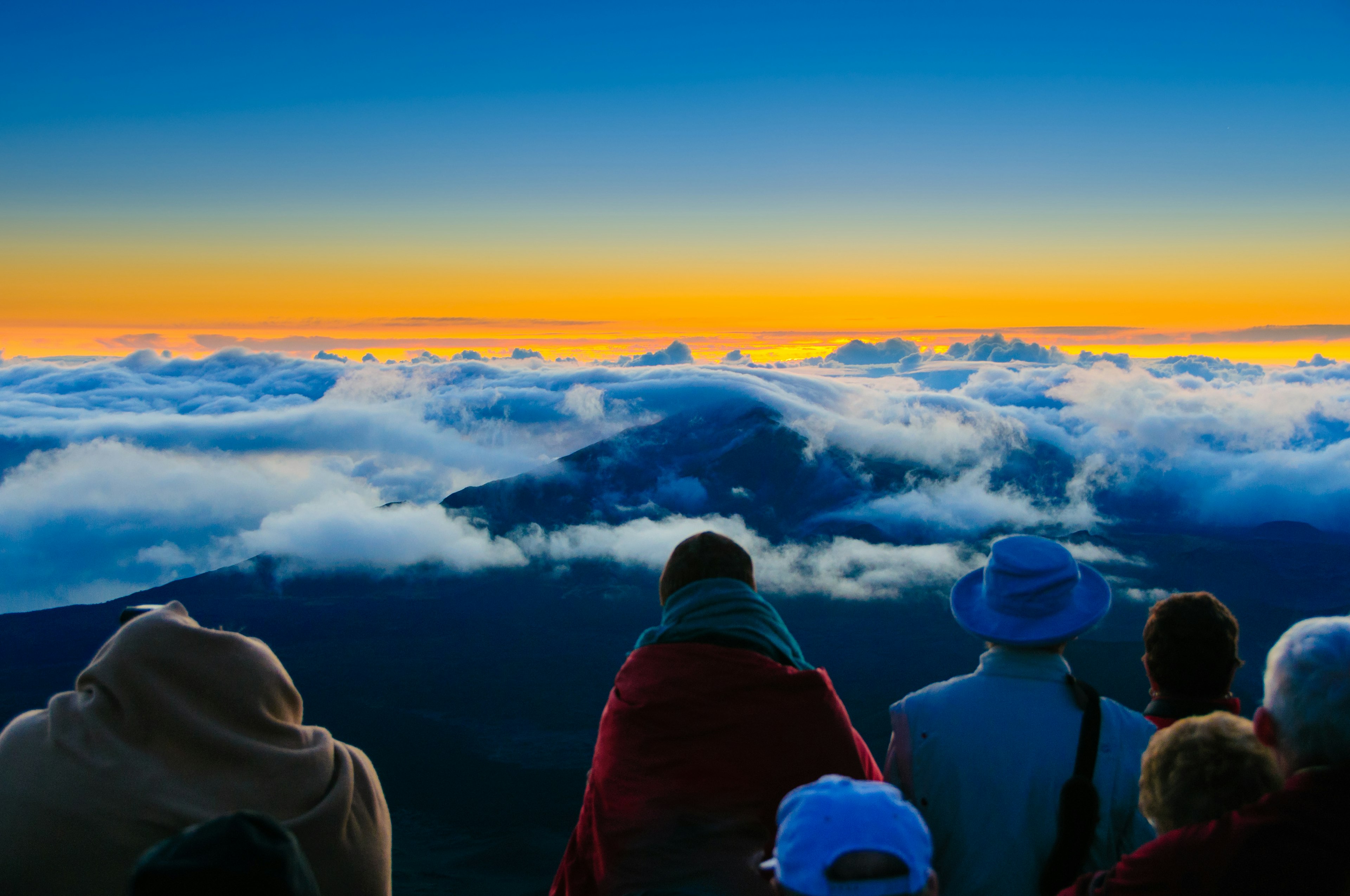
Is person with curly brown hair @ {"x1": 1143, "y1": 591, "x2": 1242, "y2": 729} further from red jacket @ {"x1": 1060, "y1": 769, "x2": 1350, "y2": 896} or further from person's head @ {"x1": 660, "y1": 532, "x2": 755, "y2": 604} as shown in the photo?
person's head @ {"x1": 660, "y1": 532, "x2": 755, "y2": 604}

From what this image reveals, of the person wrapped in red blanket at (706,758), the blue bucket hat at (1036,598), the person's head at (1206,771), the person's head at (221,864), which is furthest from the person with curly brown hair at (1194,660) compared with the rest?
the person's head at (221,864)

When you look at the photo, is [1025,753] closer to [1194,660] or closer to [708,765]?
[1194,660]

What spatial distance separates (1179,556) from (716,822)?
229 m

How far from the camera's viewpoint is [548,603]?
161 m

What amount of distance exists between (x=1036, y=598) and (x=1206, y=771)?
0.86 metres

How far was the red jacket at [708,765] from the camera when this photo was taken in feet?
8.98

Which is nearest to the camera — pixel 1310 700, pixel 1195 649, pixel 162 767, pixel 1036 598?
pixel 1310 700

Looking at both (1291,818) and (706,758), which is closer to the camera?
(1291,818)

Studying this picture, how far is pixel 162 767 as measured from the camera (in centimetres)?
267

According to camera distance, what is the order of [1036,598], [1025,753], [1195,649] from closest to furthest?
[1025,753]
[1036,598]
[1195,649]

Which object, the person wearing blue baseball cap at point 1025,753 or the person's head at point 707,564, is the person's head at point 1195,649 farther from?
the person's head at point 707,564

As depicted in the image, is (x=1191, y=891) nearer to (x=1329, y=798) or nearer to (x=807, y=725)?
(x=1329, y=798)

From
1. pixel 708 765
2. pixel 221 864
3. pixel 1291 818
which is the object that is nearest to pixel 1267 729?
pixel 1291 818

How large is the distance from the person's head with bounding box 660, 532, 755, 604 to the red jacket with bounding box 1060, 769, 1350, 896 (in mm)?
1513
